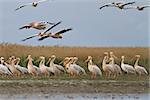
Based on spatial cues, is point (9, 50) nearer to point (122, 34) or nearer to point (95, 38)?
point (95, 38)

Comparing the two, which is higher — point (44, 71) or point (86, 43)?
point (86, 43)

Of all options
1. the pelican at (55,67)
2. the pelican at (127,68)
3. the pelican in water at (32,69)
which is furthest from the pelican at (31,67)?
the pelican at (127,68)

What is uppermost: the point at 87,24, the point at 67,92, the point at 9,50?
the point at 87,24

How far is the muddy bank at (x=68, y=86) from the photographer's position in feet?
10.3

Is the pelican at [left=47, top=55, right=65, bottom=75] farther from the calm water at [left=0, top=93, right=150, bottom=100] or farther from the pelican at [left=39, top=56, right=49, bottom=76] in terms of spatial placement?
the calm water at [left=0, top=93, right=150, bottom=100]

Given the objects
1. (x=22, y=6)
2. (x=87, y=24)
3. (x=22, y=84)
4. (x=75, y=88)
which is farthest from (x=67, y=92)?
(x=22, y=6)

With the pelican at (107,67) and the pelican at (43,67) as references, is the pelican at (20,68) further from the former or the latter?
the pelican at (107,67)

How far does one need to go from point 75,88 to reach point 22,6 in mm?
813

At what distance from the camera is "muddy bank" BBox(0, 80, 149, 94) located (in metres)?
3.13

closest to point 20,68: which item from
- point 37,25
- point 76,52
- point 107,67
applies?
point 37,25

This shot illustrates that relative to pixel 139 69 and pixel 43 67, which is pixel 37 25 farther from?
pixel 139 69

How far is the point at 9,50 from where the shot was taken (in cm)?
310

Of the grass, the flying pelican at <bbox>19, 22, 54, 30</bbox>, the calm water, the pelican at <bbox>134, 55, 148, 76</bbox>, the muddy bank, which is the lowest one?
the calm water

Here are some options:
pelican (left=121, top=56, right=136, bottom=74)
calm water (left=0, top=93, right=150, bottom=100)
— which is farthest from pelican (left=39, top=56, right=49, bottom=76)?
pelican (left=121, top=56, right=136, bottom=74)
